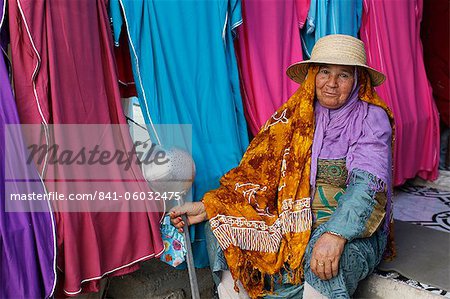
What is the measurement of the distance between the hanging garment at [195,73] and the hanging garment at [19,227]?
67cm

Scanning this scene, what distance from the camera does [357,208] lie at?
75.8 inches

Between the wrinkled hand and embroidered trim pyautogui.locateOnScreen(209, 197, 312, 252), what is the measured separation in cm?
8

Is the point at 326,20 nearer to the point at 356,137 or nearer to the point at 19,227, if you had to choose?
the point at 356,137

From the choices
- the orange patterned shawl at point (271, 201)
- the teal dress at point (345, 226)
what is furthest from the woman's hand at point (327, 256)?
the orange patterned shawl at point (271, 201)

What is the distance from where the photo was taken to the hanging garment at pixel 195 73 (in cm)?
238

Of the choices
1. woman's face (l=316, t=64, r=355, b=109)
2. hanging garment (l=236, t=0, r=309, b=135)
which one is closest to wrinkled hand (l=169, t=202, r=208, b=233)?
woman's face (l=316, t=64, r=355, b=109)

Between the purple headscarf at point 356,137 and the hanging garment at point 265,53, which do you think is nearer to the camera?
the purple headscarf at point 356,137

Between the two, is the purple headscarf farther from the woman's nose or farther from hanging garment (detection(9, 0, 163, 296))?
hanging garment (detection(9, 0, 163, 296))

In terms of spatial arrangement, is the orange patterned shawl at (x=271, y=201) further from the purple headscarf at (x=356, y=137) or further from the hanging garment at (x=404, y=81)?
the hanging garment at (x=404, y=81)

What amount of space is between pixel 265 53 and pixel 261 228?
1.18 meters

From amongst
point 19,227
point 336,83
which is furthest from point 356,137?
point 19,227

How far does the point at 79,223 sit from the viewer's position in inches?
81.4

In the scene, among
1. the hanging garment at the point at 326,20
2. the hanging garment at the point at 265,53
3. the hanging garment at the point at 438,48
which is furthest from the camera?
the hanging garment at the point at 438,48

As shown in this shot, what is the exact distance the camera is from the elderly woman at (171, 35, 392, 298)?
200 centimetres
